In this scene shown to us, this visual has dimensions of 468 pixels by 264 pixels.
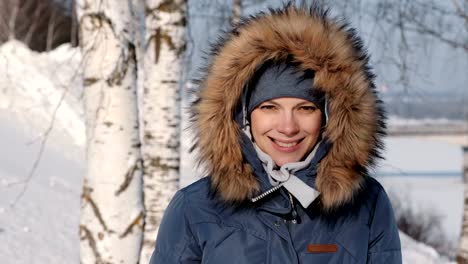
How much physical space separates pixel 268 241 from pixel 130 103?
78.9 inches

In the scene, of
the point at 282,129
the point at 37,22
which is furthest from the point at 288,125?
the point at 37,22

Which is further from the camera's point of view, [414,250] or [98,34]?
[414,250]

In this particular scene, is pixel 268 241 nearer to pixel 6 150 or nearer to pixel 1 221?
pixel 1 221

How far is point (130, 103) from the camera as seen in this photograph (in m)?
3.93

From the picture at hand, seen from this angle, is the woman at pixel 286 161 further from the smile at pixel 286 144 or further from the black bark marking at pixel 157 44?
the black bark marking at pixel 157 44

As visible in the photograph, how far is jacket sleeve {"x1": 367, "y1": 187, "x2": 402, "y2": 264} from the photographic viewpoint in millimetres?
2128

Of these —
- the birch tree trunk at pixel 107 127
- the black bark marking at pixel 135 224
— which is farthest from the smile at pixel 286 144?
the black bark marking at pixel 135 224

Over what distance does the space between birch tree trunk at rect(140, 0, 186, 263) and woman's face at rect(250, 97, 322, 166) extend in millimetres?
2468

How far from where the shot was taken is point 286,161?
7.09ft

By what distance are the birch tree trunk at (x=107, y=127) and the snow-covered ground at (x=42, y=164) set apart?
25 cm

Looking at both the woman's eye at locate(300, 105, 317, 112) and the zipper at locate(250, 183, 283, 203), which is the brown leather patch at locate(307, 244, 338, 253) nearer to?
the zipper at locate(250, 183, 283, 203)

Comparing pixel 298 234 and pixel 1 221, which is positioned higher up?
pixel 298 234

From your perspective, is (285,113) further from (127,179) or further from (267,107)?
(127,179)

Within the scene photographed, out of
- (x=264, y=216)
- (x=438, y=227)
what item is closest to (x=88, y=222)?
(x=264, y=216)
